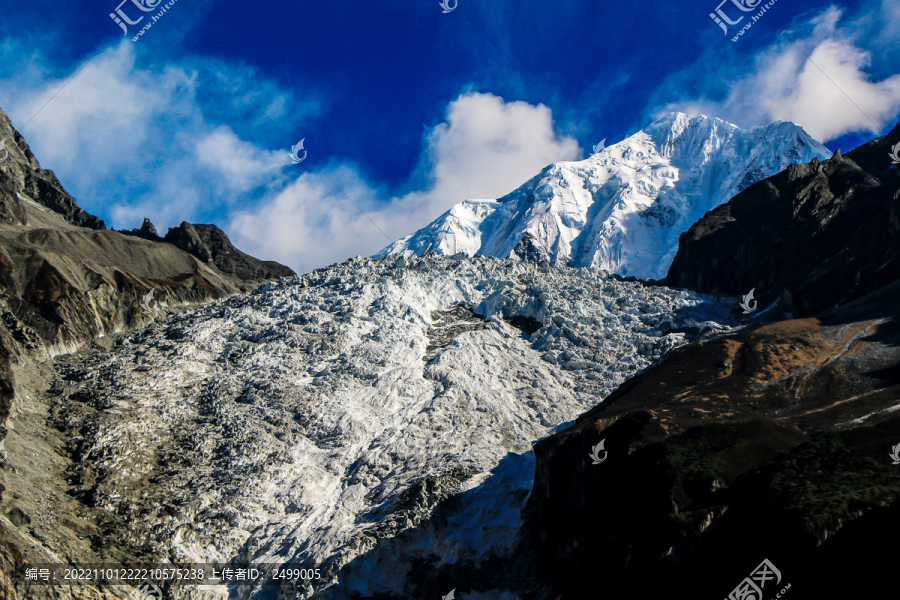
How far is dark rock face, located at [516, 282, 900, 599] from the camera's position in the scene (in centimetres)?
3272

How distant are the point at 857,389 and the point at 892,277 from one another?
43.3 metres

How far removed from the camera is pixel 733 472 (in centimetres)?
4209

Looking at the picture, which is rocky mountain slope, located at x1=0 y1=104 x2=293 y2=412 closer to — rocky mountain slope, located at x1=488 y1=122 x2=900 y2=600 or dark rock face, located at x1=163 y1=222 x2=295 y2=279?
dark rock face, located at x1=163 y1=222 x2=295 y2=279

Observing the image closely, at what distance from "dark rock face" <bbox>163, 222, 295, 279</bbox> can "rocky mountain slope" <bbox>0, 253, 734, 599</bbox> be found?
42.1m

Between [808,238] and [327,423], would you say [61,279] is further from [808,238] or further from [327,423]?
[808,238]

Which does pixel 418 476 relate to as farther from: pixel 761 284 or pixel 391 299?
pixel 761 284

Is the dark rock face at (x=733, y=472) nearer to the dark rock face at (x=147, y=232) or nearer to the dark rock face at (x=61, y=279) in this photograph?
the dark rock face at (x=61, y=279)

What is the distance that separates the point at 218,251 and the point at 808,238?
139663 millimetres

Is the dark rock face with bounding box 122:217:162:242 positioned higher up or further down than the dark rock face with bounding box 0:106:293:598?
higher up

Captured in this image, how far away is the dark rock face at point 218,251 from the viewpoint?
15150 centimetres

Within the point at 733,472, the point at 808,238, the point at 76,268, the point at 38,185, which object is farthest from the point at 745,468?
the point at 38,185

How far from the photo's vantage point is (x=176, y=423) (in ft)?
245

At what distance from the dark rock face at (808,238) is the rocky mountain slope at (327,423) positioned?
14.6 metres

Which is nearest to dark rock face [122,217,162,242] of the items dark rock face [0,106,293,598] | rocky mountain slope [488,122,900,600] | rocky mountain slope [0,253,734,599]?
dark rock face [0,106,293,598]
